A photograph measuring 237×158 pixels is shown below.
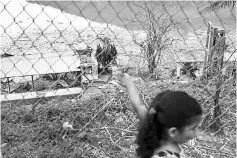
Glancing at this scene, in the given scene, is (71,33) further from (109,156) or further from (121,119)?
(109,156)

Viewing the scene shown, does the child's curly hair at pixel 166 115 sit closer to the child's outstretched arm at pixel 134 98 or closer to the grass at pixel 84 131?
the child's outstretched arm at pixel 134 98

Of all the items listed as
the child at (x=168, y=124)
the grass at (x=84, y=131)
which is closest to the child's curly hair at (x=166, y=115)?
the child at (x=168, y=124)

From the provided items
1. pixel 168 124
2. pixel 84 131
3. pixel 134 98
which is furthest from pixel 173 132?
pixel 84 131

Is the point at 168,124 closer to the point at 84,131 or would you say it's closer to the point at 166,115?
the point at 166,115

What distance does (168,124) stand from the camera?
1542 mm

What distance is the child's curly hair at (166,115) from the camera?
150 centimetres

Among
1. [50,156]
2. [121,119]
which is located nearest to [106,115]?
[121,119]

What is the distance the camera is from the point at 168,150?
1641mm

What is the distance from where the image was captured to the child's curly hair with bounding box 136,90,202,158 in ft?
4.94

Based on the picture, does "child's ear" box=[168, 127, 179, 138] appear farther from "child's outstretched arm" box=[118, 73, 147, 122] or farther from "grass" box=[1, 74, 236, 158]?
"grass" box=[1, 74, 236, 158]

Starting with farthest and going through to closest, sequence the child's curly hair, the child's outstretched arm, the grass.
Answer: the grass → the child's outstretched arm → the child's curly hair

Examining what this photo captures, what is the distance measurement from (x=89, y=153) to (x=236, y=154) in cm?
107

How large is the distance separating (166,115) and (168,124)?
5 centimetres

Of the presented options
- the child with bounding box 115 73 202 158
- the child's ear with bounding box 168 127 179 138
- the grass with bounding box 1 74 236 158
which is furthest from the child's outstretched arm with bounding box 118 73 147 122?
the grass with bounding box 1 74 236 158
